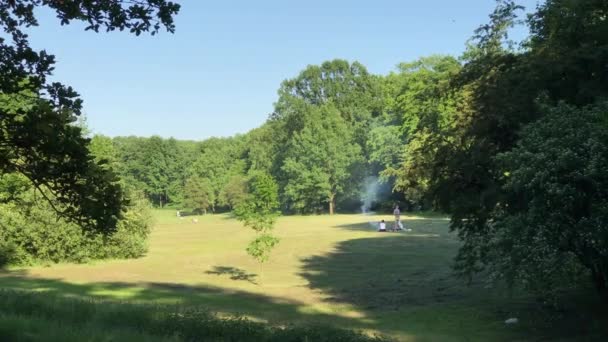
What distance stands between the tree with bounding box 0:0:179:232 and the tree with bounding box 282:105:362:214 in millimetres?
74628

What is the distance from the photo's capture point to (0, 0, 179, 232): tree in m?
6.09

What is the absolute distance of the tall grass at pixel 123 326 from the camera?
8016 millimetres

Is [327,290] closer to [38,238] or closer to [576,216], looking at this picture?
[576,216]

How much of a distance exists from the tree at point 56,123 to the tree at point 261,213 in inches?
645

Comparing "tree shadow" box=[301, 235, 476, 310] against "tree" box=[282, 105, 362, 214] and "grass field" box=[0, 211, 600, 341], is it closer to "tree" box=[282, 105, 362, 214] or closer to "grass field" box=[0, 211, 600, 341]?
"grass field" box=[0, 211, 600, 341]

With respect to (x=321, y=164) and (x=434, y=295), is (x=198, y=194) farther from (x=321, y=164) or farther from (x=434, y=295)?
(x=434, y=295)

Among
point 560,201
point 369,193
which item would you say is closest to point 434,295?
point 560,201

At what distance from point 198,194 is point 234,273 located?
79131mm

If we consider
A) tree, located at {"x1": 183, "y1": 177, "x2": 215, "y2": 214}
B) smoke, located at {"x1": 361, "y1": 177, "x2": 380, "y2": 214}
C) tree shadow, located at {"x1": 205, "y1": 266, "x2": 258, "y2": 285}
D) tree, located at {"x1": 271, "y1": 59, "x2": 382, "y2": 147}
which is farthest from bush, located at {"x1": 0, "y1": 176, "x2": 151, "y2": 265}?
tree, located at {"x1": 183, "y1": 177, "x2": 215, "y2": 214}

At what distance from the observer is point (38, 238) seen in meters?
28.4

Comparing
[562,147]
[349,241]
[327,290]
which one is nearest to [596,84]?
[562,147]

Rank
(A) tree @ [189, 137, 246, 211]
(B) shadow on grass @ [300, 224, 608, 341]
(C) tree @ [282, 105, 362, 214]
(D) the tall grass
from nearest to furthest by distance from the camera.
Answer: (D) the tall grass
(B) shadow on grass @ [300, 224, 608, 341]
(C) tree @ [282, 105, 362, 214]
(A) tree @ [189, 137, 246, 211]

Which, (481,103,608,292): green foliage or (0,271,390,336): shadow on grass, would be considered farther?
(0,271,390,336): shadow on grass

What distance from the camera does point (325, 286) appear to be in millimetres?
20734
